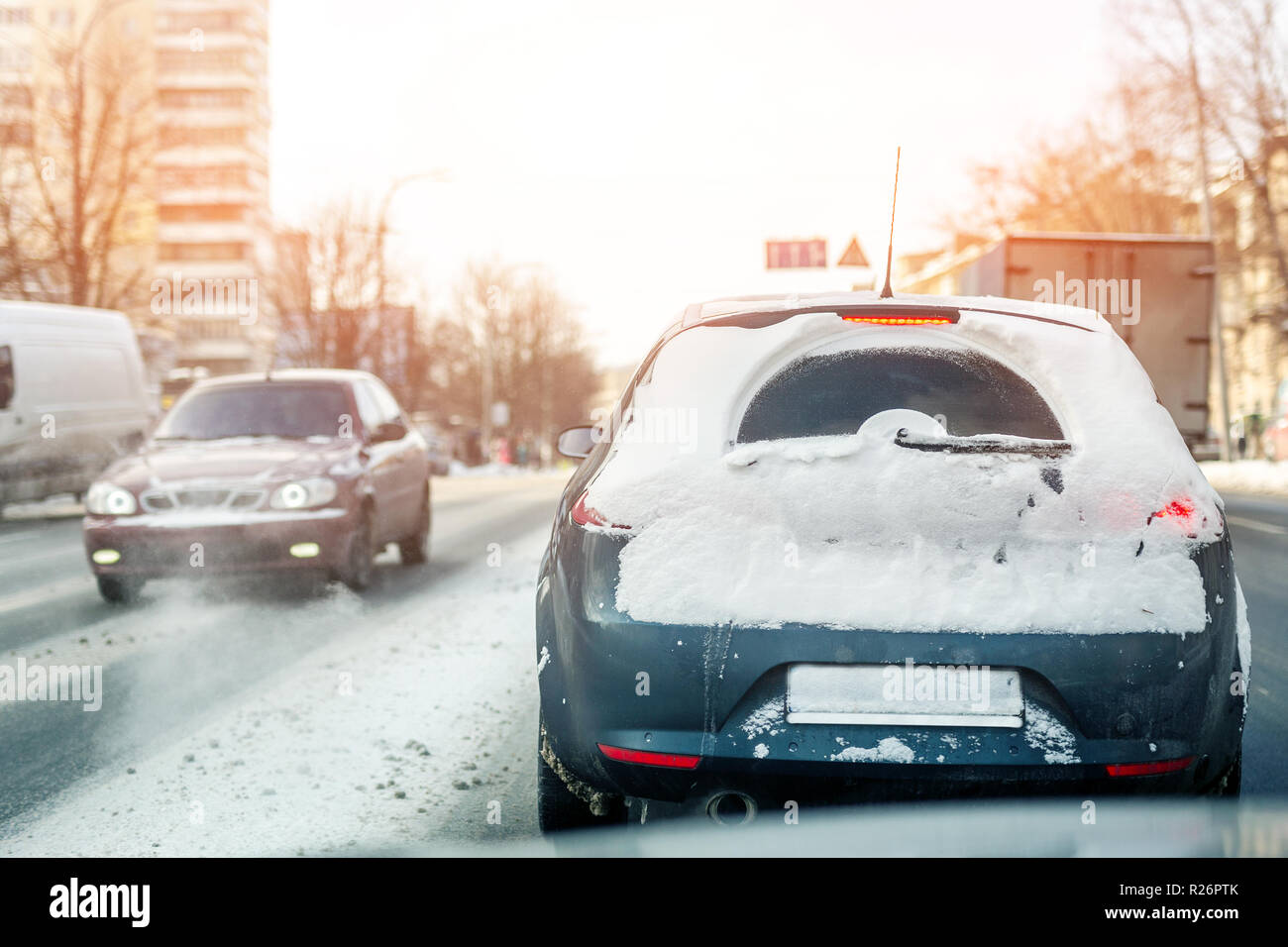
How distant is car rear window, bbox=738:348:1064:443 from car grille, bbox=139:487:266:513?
562cm

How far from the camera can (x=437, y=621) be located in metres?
7.59

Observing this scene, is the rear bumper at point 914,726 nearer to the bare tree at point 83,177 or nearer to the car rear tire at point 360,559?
the car rear tire at point 360,559

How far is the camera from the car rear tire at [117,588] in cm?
834

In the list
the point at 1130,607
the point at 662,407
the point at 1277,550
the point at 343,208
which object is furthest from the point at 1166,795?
the point at 343,208

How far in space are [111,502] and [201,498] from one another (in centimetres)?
58

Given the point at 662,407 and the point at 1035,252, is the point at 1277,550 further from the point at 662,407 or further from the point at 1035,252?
the point at 662,407

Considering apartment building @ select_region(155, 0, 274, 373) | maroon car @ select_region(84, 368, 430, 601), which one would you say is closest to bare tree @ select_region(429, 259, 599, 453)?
apartment building @ select_region(155, 0, 274, 373)

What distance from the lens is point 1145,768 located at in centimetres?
281

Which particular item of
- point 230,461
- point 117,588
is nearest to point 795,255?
point 230,461

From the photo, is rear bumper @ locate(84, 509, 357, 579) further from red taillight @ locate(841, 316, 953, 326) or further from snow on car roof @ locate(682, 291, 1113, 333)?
red taillight @ locate(841, 316, 953, 326)

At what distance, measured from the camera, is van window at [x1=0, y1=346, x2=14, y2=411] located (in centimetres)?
1487

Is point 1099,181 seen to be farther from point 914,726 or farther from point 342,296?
point 914,726

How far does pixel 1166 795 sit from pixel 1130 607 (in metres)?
0.43

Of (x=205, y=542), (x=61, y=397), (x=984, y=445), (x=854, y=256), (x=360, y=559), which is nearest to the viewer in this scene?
(x=984, y=445)
